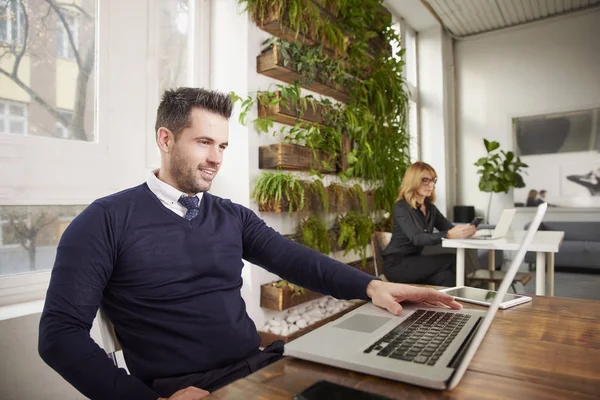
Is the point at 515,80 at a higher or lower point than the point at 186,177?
higher

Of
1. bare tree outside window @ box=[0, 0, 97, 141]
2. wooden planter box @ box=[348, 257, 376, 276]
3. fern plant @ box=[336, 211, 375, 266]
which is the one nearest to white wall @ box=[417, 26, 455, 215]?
wooden planter box @ box=[348, 257, 376, 276]

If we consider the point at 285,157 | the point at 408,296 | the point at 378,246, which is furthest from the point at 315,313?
the point at 408,296

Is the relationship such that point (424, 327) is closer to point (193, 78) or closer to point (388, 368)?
point (388, 368)

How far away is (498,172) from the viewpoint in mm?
6207

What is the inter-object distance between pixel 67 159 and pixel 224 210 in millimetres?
963

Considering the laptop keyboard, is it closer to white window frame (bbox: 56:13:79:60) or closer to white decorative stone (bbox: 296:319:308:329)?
white decorative stone (bbox: 296:319:308:329)

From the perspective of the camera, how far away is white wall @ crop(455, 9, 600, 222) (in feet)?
20.1

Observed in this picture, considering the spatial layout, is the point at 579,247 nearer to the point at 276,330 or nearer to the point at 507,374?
the point at 276,330

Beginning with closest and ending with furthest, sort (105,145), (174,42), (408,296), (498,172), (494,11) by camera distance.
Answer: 1. (408,296)
2. (105,145)
3. (174,42)
4. (494,11)
5. (498,172)

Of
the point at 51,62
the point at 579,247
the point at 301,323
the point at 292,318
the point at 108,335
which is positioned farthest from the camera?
the point at 579,247

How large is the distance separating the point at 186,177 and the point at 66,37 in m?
1.20

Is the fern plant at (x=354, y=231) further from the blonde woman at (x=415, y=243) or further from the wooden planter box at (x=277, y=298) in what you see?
the wooden planter box at (x=277, y=298)

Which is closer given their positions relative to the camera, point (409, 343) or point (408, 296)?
point (409, 343)

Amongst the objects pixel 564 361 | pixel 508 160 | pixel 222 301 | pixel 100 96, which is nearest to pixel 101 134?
pixel 100 96
